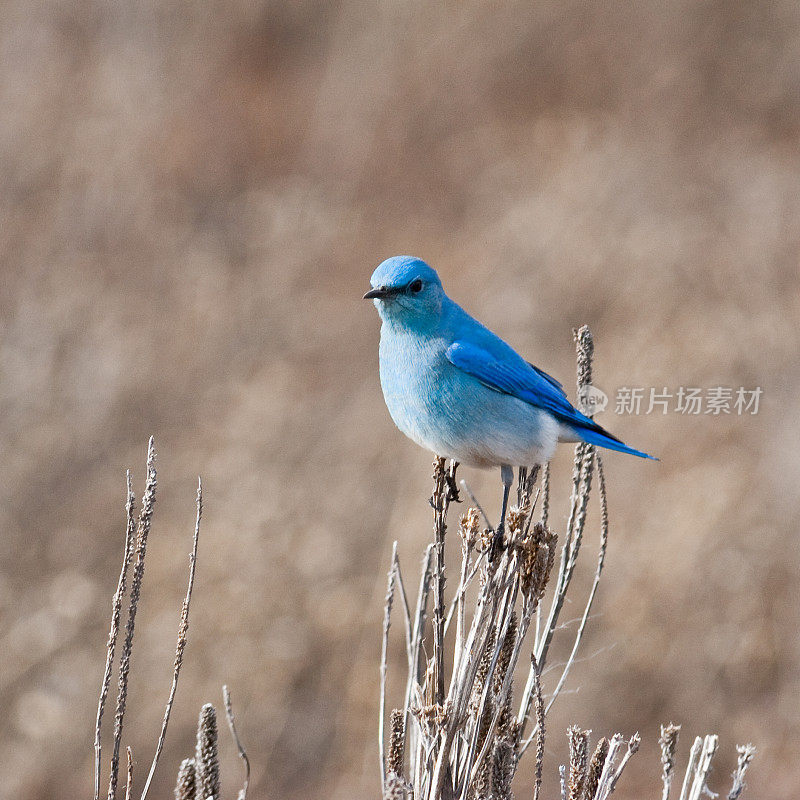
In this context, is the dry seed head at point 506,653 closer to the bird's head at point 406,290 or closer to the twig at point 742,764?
the twig at point 742,764

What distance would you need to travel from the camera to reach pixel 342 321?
905 cm

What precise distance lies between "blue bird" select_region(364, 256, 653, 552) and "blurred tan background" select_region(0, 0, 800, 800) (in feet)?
13.2

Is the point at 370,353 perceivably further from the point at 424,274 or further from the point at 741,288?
the point at 424,274

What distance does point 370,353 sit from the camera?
873 centimetres

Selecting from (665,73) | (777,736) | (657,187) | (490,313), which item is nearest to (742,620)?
(777,736)

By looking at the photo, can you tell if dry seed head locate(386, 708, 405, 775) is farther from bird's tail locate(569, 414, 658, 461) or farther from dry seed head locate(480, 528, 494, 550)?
bird's tail locate(569, 414, 658, 461)

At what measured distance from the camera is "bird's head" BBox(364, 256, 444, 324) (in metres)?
2.88

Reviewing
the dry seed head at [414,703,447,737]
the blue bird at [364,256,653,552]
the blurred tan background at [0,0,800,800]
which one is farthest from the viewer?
the blurred tan background at [0,0,800,800]

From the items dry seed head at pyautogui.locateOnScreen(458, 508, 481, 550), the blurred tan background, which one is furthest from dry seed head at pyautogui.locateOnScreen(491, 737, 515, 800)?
the blurred tan background

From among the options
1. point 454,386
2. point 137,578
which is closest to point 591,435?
point 454,386

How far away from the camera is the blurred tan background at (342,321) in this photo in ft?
22.2

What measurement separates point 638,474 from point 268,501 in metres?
2.92

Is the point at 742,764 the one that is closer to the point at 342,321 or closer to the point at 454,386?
the point at 454,386

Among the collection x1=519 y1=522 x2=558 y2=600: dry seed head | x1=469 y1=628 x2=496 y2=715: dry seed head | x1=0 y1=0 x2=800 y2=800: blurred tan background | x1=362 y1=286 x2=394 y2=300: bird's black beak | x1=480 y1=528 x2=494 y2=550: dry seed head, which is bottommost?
x1=469 y1=628 x2=496 y2=715: dry seed head
